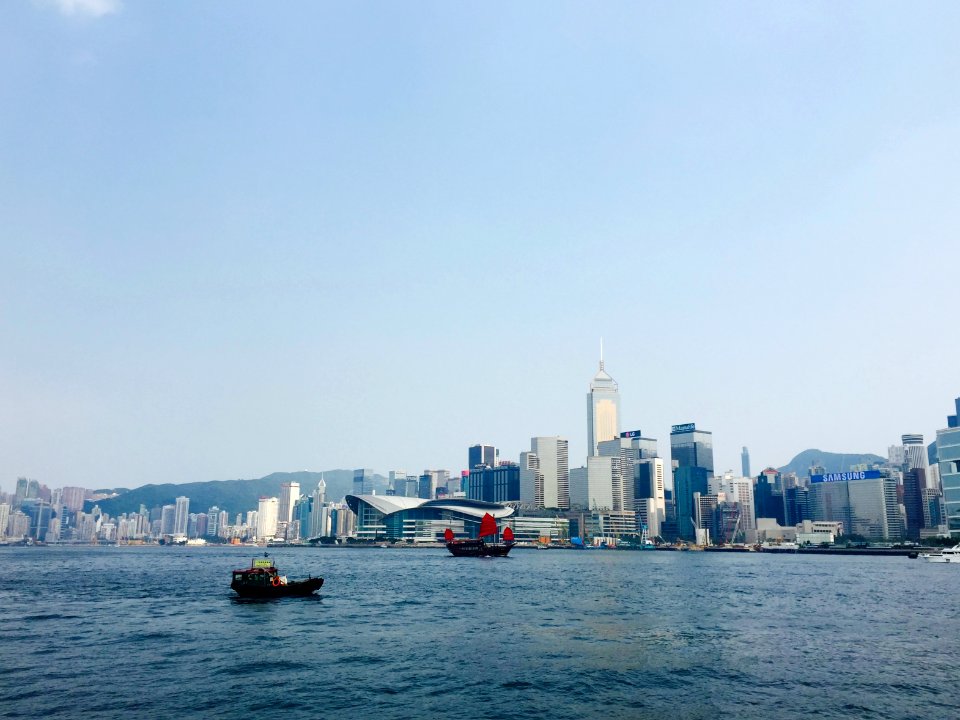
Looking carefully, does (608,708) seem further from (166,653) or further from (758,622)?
(758,622)

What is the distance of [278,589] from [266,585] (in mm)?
1805

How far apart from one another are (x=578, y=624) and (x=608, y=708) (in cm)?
3264

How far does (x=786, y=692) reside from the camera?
1777 inches

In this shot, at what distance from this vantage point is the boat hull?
3679 inches

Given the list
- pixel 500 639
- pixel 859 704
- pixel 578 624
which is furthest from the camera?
pixel 578 624

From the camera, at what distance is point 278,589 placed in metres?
95.4

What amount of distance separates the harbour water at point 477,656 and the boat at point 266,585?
1.81 m

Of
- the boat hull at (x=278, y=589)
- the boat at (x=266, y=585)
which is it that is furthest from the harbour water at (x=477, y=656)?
the boat at (x=266, y=585)

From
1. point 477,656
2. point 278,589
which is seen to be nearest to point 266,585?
point 278,589

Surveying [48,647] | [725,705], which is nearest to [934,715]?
[725,705]

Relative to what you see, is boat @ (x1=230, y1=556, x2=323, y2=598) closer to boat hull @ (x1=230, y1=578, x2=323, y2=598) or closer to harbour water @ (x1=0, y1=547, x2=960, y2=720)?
boat hull @ (x1=230, y1=578, x2=323, y2=598)

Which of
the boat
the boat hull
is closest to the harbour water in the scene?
the boat hull

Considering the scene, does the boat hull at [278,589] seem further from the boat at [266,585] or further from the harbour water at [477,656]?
the harbour water at [477,656]

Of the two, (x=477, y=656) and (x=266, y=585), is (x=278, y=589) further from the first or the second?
(x=477, y=656)
